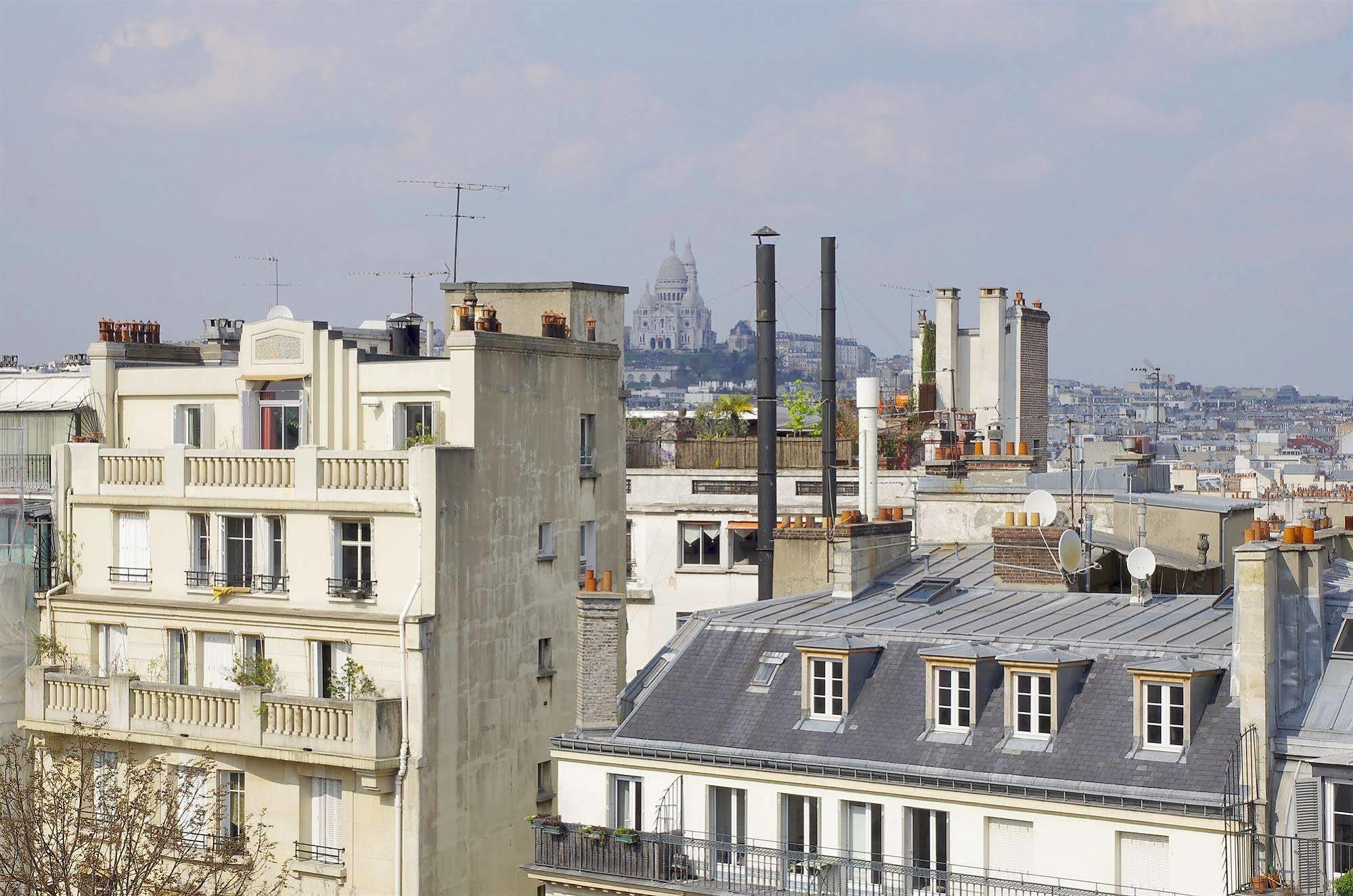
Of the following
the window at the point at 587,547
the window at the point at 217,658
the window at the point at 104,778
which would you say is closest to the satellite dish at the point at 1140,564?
the window at the point at 587,547

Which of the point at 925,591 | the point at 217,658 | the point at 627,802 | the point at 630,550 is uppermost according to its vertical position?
the point at 925,591

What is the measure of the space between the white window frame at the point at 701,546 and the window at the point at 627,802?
21819 mm

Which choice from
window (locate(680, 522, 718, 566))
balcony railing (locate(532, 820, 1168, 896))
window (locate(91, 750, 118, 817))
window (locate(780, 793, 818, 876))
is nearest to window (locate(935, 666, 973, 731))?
balcony railing (locate(532, 820, 1168, 896))

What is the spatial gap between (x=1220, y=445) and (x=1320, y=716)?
4818 inches

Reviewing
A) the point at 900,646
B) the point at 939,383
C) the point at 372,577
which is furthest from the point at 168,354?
the point at 939,383

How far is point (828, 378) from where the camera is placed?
5662 centimetres

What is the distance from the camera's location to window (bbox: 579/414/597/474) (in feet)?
139

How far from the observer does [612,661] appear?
33594 millimetres

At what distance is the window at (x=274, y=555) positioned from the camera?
38562 millimetres

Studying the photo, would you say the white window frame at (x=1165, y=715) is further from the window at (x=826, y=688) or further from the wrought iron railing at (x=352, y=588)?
the wrought iron railing at (x=352, y=588)

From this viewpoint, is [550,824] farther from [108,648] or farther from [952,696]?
[108,648]

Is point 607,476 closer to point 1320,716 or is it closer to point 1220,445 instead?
point 1320,716

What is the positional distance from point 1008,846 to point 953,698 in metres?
2.59

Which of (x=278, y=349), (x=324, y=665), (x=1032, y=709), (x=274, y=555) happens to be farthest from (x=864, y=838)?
(x=278, y=349)
